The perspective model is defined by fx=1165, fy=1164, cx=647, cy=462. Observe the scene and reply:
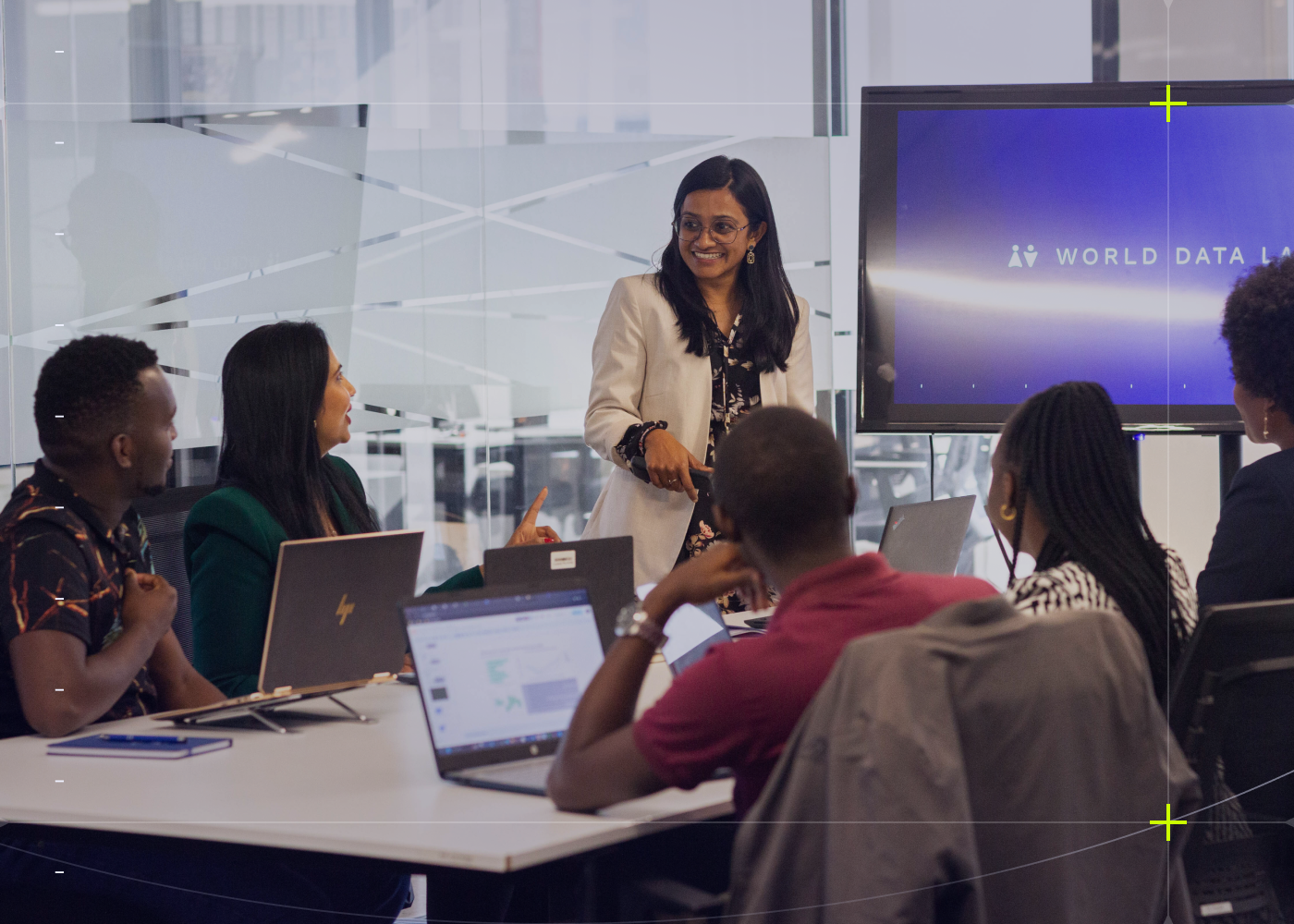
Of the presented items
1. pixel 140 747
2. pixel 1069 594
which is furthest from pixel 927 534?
pixel 140 747

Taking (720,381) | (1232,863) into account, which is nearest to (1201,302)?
(720,381)

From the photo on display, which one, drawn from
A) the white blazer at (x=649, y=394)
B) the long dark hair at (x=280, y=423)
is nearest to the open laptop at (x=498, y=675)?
the long dark hair at (x=280, y=423)

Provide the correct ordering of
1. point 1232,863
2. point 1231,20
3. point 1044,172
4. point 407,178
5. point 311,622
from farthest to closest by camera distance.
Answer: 1. point 407,178
2. point 1044,172
3. point 1231,20
4. point 311,622
5. point 1232,863

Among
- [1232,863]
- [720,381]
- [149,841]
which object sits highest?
[720,381]

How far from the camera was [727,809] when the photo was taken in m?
1.32

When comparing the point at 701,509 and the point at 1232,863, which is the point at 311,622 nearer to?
the point at 701,509

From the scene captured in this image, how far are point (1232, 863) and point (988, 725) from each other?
706 mm

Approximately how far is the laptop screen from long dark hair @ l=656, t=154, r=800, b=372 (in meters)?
1.19

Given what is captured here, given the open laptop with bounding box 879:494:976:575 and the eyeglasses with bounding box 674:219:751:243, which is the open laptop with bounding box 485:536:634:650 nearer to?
the open laptop with bounding box 879:494:976:575

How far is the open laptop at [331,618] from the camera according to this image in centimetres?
165

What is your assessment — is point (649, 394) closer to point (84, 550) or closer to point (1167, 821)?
point (84, 550)

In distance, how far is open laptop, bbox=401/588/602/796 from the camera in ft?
4.67

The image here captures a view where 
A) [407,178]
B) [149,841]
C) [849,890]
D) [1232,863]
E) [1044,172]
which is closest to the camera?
[849,890]

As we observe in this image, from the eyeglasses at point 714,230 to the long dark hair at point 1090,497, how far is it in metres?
1.23
